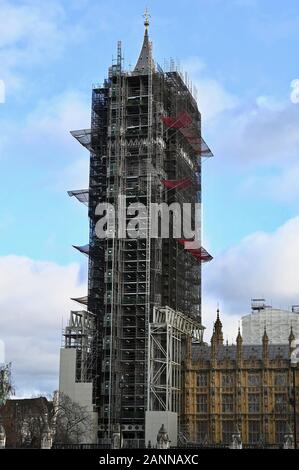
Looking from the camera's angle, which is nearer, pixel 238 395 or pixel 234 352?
pixel 238 395

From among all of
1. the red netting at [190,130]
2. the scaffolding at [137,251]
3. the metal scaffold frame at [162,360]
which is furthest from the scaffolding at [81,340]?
the red netting at [190,130]

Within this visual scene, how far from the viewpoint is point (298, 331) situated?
144625 mm

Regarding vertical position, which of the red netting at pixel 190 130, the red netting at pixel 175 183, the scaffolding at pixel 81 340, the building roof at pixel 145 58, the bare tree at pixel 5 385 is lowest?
the bare tree at pixel 5 385

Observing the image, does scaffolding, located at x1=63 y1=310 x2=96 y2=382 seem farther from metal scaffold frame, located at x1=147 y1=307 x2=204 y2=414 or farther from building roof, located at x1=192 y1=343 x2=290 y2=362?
building roof, located at x1=192 y1=343 x2=290 y2=362

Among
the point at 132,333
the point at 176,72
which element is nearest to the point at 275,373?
the point at 132,333

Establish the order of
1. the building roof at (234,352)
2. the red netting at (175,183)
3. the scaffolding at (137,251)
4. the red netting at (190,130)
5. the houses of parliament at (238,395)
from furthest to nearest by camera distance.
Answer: the building roof at (234,352), the red netting at (190,130), the houses of parliament at (238,395), the red netting at (175,183), the scaffolding at (137,251)

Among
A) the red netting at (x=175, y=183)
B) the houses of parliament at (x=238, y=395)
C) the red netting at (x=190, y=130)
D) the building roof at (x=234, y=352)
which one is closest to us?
the red netting at (x=175, y=183)

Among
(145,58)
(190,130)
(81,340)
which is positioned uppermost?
(145,58)

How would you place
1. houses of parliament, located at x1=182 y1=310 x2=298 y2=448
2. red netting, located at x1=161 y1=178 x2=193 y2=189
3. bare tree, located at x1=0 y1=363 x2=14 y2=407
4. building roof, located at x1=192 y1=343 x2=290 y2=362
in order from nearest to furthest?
1. bare tree, located at x1=0 y1=363 x2=14 y2=407
2. red netting, located at x1=161 y1=178 x2=193 y2=189
3. houses of parliament, located at x1=182 y1=310 x2=298 y2=448
4. building roof, located at x1=192 y1=343 x2=290 y2=362

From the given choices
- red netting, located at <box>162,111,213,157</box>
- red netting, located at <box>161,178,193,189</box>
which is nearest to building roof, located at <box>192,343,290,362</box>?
red netting, located at <box>161,178,193,189</box>

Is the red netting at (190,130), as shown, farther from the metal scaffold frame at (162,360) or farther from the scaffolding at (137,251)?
the metal scaffold frame at (162,360)

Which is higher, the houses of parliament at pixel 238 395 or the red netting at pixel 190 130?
the red netting at pixel 190 130

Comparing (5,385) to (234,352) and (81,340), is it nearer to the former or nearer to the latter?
(81,340)

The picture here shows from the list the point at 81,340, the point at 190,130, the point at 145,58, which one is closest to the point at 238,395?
the point at 81,340
